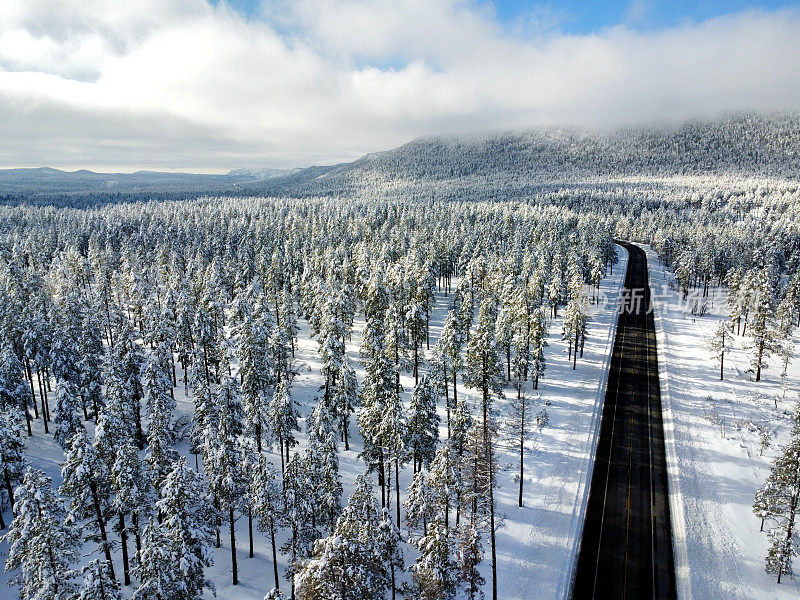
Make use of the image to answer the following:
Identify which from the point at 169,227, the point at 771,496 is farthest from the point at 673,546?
the point at 169,227

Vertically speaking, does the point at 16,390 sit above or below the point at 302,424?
above

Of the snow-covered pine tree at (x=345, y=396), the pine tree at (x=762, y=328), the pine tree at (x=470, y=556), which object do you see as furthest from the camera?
the pine tree at (x=762, y=328)

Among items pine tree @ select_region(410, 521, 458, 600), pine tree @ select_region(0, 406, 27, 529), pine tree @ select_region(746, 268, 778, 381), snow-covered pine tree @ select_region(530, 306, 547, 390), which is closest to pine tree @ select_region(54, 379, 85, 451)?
pine tree @ select_region(0, 406, 27, 529)

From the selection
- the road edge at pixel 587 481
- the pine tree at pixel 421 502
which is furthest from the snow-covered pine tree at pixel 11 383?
the road edge at pixel 587 481

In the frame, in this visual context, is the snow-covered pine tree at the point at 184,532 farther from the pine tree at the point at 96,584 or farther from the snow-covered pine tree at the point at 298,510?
the snow-covered pine tree at the point at 298,510

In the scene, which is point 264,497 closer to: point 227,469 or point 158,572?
point 227,469

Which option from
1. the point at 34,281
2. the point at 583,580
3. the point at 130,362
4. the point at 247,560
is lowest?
the point at 247,560

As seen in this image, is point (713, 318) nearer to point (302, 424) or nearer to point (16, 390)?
point (302, 424)

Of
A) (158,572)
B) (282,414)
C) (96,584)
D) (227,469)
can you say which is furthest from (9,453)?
(158,572)
